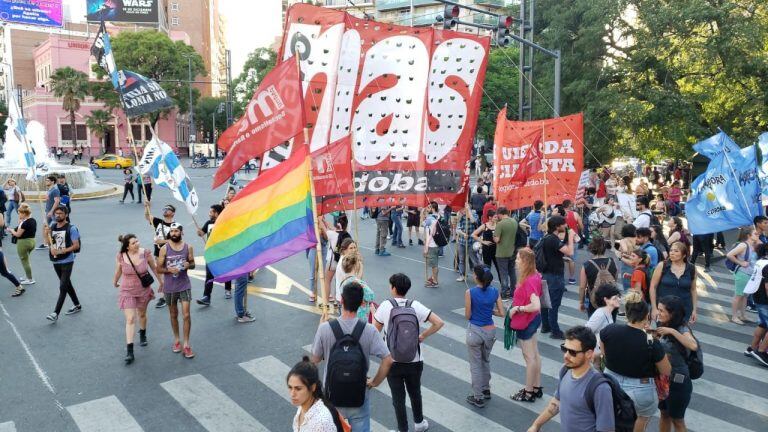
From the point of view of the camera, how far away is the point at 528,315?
607 cm

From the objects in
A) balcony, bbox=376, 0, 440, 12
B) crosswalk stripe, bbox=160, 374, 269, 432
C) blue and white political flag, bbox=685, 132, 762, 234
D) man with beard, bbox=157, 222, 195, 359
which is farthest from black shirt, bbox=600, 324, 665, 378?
balcony, bbox=376, 0, 440, 12

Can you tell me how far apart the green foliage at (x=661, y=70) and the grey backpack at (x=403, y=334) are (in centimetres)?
1815

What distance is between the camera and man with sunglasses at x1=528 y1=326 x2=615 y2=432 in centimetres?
373

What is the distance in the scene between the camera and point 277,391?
6504 millimetres

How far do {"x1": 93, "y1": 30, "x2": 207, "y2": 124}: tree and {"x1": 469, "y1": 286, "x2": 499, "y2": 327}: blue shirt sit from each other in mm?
55650

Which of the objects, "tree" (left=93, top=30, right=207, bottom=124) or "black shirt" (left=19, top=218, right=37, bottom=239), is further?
"tree" (left=93, top=30, right=207, bottom=124)

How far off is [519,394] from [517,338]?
23.7 inches

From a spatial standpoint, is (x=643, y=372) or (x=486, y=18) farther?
(x=486, y=18)

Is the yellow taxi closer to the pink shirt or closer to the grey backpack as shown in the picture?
the pink shirt

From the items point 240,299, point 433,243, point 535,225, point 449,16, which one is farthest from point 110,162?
point 240,299

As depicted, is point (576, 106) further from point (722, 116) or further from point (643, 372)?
point (643, 372)

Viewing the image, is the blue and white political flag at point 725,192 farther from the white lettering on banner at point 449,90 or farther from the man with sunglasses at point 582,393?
the man with sunglasses at point 582,393

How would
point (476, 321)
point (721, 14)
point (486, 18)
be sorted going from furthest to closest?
point (486, 18)
point (721, 14)
point (476, 321)

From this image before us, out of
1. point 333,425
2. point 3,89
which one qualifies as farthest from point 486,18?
point 3,89
